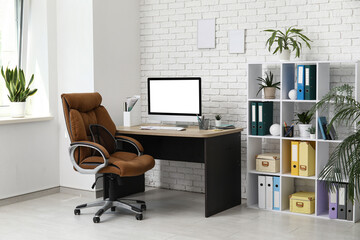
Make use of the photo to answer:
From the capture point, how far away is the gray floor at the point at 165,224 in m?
4.04

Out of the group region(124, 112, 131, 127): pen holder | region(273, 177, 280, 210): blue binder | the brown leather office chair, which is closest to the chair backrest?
the brown leather office chair

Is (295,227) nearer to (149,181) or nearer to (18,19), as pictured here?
(149,181)

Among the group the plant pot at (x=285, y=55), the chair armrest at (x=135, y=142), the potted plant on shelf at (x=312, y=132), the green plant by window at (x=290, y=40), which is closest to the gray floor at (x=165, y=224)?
the chair armrest at (x=135, y=142)

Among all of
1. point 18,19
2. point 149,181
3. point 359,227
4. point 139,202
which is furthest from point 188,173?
point 18,19

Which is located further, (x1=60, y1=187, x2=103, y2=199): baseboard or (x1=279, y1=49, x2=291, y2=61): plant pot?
(x1=60, y1=187, x2=103, y2=199): baseboard

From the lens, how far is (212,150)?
4.61 meters

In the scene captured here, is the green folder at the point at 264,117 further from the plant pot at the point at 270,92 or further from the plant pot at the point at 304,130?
the plant pot at the point at 304,130

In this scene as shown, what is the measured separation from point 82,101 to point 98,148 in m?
0.56

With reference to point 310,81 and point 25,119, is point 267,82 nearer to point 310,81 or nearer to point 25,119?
point 310,81

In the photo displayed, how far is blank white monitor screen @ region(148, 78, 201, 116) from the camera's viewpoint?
16.6 ft

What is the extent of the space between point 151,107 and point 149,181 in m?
1.01

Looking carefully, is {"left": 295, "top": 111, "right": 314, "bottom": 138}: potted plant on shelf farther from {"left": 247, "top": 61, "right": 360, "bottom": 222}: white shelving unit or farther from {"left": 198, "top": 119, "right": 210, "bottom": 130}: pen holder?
{"left": 198, "top": 119, "right": 210, "bottom": 130}: pen holder

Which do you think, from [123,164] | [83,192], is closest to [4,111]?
[83,192]

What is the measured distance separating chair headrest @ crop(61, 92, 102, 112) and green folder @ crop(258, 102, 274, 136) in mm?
1490
